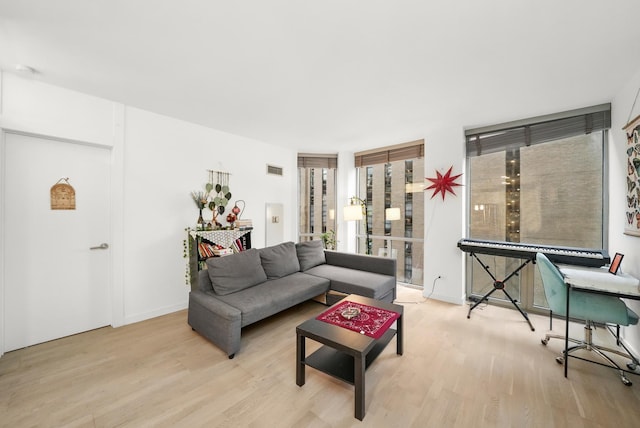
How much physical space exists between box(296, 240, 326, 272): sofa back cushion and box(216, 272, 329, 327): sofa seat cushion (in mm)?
378

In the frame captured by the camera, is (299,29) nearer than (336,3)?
No

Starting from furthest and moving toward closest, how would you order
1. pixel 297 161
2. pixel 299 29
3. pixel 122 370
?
pixel 297 161 < pixel 122 370 < pixel 299 29

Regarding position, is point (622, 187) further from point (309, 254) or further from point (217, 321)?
point (217, 321)

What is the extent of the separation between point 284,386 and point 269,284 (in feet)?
4.30

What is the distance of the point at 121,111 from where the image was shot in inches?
112

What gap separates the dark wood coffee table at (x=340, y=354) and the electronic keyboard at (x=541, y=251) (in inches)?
75.9

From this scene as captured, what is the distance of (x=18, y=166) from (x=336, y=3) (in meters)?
3.22

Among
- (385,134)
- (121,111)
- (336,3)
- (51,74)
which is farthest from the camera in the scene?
(385,134)

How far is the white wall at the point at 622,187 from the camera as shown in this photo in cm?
224

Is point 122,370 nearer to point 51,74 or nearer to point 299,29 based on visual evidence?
point 51,74

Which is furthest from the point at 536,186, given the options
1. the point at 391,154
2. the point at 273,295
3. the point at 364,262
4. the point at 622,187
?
the point at 273,295

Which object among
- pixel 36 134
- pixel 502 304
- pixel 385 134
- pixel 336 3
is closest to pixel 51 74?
pixel 36 134

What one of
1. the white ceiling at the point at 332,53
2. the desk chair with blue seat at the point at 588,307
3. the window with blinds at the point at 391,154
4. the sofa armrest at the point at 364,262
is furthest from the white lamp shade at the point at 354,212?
the desk chair with blue seat at the point at 588,307

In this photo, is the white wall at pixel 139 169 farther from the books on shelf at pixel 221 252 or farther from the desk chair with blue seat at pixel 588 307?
the desk chair with blue seat at pixel 588 307
